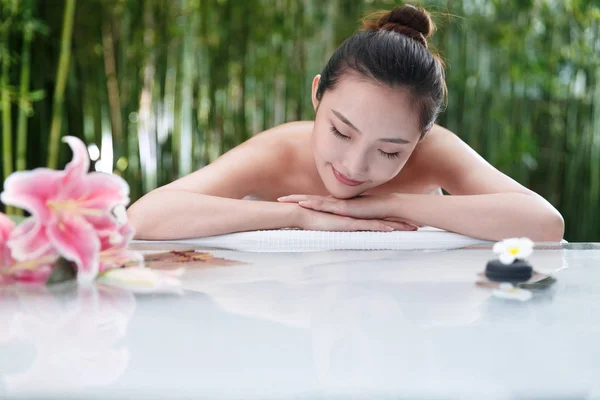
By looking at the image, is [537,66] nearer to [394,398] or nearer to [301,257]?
[301,257]

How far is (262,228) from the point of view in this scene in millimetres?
1304

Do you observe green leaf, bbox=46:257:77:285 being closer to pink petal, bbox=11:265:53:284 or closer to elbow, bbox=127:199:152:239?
pink petal, bbox=11:265:53:284

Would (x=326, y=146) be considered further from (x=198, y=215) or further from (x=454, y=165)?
(x=454, y=165)

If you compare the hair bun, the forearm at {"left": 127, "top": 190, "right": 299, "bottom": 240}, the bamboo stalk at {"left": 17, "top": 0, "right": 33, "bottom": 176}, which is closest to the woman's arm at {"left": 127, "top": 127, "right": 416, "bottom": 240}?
the forearm at {"left": 127, "top": 190, "right": 299, "bottom": 240}

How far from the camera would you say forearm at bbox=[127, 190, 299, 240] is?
1.24 metres

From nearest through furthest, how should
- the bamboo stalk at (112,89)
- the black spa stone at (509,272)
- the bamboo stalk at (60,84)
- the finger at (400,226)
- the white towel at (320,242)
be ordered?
the black spa stone at (509,272)
the white towel at (320,242)
the finger at (400,226)
the bamboo stalk at (60,84)
the bamboo stalk at (112,89)

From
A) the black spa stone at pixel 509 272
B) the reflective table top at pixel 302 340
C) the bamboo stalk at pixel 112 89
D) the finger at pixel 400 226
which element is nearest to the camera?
the reflective table top at pixel 302 340

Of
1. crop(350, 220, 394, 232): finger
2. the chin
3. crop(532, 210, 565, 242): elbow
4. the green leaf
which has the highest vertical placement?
the green leaf

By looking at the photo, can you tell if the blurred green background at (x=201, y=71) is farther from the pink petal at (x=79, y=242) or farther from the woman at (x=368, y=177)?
the pink petal at (x=79, y=242)

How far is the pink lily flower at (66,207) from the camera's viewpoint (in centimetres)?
60

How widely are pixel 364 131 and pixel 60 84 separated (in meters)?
1.94

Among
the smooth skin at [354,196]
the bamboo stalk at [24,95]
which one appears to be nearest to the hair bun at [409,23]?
the smooth skin at [354,196]

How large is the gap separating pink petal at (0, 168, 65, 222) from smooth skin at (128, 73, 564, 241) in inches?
24.4

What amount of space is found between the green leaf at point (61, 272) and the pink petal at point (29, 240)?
0.16 ft
